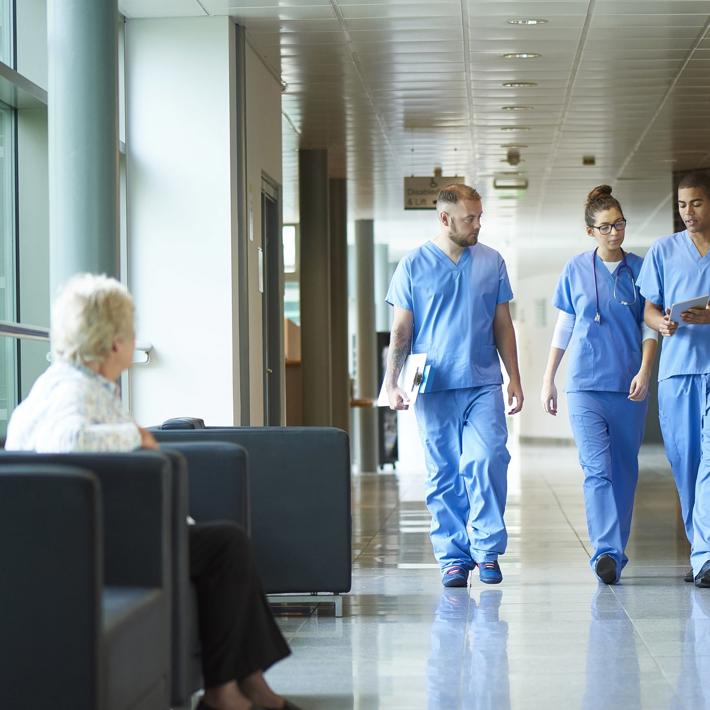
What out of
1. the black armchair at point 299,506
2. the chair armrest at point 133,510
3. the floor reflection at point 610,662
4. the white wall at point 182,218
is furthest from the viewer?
the white wall at point 182,218

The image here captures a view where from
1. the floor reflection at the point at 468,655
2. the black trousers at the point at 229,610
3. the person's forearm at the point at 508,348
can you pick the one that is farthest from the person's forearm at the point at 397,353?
the black trousers at the point at 229,610

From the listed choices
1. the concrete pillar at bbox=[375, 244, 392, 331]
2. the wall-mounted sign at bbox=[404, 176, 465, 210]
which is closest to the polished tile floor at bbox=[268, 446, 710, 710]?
the wall-mounted sign at bbox=[404, 176, 465, 210]

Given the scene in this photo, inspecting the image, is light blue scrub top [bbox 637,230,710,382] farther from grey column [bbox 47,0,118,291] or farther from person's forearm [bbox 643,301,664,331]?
grey column [bbox 47,0,118,291]

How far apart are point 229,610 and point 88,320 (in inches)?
25.2

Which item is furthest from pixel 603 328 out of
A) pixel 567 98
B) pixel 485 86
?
pixel 567 98

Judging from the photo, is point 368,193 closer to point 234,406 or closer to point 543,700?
point 234,406

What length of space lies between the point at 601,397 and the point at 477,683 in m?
2.07

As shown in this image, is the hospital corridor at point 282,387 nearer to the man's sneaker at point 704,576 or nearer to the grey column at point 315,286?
the man's sneaker at point 704,576

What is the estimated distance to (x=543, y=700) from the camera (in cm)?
299

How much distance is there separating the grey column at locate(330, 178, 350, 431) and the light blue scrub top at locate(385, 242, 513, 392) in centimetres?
733

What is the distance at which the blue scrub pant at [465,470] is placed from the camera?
16.0 ft

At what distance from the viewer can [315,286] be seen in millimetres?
11398

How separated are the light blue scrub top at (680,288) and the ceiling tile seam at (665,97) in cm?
273

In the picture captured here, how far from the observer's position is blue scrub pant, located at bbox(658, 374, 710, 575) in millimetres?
4695
